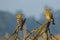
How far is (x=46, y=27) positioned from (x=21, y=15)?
0.22 m

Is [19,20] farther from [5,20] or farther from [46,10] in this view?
[5,20]

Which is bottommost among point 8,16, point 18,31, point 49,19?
point 8,16

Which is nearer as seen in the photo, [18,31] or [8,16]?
[18,31]

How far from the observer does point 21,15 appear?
4.62 ft

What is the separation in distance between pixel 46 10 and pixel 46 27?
79 mm

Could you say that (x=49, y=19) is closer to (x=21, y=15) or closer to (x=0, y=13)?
(x=21, y=15)

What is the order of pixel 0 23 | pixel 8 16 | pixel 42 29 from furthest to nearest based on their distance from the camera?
pixel 8 16
pixel 0 23
pixel 42 29

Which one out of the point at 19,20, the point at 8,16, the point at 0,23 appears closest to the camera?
the point at 19,20

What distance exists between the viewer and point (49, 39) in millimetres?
1237

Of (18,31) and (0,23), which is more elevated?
(18,31)

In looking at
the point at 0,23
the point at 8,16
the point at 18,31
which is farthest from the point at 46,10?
the point at 8,16

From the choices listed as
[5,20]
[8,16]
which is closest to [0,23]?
[5,20]

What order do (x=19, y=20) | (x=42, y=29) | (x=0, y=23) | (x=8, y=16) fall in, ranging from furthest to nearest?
1. (x=8, y=16)
2. (x=0, y=23)
3. (x=19, y=20)
4. (x=42, y=29)

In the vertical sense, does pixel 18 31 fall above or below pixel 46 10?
below
